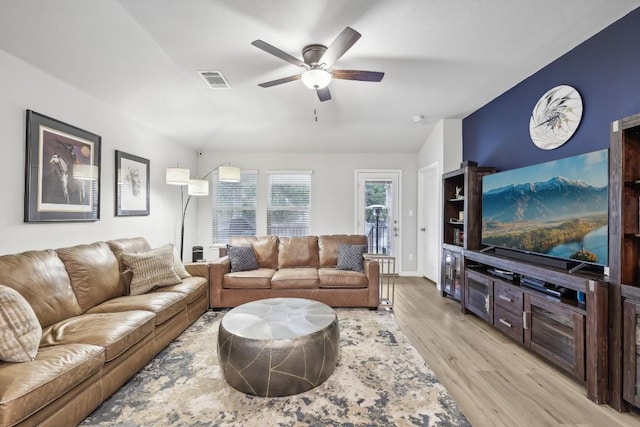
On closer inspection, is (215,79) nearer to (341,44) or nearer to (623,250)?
(341,44)

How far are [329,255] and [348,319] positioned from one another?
1.05 m

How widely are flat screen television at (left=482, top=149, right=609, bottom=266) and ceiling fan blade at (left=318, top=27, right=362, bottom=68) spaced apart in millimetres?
1947

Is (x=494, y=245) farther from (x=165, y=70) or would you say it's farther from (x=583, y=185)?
(x=165, y=70)

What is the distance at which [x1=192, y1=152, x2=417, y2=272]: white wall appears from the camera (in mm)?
5816

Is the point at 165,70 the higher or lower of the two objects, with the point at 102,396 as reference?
higher

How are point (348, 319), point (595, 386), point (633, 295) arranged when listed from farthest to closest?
point (348, 319) → point (595, 386) → point (633, 295)

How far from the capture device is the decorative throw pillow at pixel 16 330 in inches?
60.2

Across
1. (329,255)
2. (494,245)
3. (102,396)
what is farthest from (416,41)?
(102,396)

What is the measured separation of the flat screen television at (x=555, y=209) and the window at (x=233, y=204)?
412 cm

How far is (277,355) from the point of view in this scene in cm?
190

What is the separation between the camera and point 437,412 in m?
1.81

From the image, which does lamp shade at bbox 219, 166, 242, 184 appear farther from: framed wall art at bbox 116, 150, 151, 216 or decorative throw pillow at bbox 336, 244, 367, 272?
decorative throw pillow at bbox 336, 244, 367, 272

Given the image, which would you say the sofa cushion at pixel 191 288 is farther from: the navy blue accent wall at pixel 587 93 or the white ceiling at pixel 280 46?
the navy blue accent wall at pixel 587 93

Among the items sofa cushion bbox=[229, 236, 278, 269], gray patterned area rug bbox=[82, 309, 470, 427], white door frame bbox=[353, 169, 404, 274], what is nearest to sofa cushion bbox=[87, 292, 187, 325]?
gray patterned area rug bbox=[82, 309, 470, 427]
